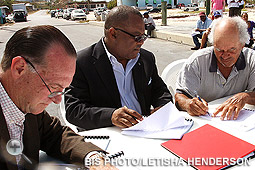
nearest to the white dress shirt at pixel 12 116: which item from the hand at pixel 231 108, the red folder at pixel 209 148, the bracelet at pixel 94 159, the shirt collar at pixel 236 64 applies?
the bracelet at pixel 94 159

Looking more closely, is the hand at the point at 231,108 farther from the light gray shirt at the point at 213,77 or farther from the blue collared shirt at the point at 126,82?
the blue collared shirt at the point at 126,82

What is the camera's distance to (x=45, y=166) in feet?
4.40

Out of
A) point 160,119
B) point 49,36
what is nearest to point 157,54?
point 160,119

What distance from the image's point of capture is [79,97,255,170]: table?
4.13 feet

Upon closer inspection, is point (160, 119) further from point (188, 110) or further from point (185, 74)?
point (185, 74)

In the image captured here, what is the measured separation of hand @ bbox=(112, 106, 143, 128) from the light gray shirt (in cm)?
76

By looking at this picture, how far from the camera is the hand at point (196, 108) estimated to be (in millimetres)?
1836

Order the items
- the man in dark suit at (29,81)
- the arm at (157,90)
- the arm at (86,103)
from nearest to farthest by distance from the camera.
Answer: the man in dark suit at (29,81) < the arm at (86,103) < the arm at (157,90)

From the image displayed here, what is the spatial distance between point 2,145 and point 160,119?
954 mm

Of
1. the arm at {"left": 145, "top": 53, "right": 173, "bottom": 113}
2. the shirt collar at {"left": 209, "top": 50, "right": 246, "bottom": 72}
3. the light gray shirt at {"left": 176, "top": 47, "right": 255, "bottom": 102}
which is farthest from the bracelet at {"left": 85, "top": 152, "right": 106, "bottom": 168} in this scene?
the shirt collar at {"left": 209, "top": 50, "right": 246, "bottom": 72}

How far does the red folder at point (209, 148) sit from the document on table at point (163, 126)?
2.7 inches

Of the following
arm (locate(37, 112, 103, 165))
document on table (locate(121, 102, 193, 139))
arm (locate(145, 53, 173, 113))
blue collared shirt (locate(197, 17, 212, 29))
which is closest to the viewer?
Result: arm (locate(37, 112, 103, 165))

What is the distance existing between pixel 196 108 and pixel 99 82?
0.78 metres

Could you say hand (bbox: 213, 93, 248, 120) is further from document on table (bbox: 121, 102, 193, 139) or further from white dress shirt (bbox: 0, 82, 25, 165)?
white dress shirt (bbox: 0, 82, 25, 165)
